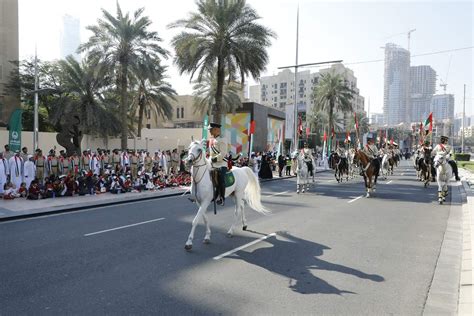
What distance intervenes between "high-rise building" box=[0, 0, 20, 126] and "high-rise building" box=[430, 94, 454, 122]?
83113 mm

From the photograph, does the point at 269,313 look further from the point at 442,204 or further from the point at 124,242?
the point at 442,204

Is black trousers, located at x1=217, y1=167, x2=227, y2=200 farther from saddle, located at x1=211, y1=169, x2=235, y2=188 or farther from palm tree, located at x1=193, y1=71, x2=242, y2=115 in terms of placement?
palm tree, located at x1=193, y1=71, x2=242, y2=115

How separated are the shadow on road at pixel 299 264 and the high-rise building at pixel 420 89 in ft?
359

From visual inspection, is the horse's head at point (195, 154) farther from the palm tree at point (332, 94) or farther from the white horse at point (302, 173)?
the palm tree at point (332, 94)

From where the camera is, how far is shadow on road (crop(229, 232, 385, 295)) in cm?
570

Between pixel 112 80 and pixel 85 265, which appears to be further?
pixel 112 80

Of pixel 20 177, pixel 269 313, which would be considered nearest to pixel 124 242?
pixel 269 313

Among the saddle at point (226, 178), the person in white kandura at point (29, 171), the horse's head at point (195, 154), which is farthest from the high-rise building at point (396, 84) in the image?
the horse's head at point (195, 154)

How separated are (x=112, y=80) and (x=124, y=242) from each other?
25648 mm

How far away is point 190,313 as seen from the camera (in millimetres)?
4730

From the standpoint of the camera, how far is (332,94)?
146 feet

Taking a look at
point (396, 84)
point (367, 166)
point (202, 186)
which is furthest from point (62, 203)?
point (396, 84)

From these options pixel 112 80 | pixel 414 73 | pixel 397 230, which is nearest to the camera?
pixel 397 230

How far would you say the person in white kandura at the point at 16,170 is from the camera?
15883 mm
